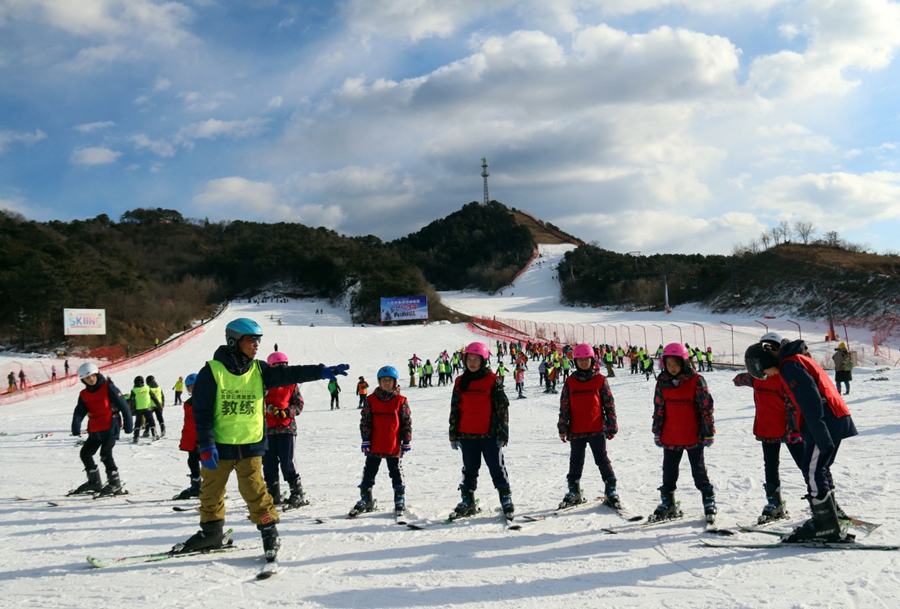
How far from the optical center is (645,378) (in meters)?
23.9

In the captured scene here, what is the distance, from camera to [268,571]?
13.5 feet

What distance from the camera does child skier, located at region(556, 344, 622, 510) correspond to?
5820mm

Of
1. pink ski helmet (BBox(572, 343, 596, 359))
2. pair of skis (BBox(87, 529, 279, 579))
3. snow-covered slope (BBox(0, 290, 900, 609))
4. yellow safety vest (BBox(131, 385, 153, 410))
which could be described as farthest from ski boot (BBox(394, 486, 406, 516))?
yellow safety vest (BBox(131, 385, 153, 410))

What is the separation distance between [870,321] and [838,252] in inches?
1203

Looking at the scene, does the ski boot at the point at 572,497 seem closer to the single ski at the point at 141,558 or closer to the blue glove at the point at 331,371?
the blue glove at the point at 331,371

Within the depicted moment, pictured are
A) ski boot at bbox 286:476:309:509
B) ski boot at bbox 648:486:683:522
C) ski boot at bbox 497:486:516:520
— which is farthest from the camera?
ski boot at bbox 286:476:309:509

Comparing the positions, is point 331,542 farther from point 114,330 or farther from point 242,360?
point 114,330

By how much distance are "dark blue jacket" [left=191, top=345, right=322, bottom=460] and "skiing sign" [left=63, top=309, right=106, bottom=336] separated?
A: 4187cm

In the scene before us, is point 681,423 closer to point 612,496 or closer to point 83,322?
point 612,496

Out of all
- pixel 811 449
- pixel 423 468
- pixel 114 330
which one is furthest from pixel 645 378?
pixel 114 330

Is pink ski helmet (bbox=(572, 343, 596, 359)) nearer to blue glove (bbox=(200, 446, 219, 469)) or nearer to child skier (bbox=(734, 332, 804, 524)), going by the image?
child skier (bbox=(734, 332, 804, 524))

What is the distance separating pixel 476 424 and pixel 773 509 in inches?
103

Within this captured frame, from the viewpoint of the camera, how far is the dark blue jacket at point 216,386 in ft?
13.6

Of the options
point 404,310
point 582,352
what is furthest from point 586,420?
point 404,310
